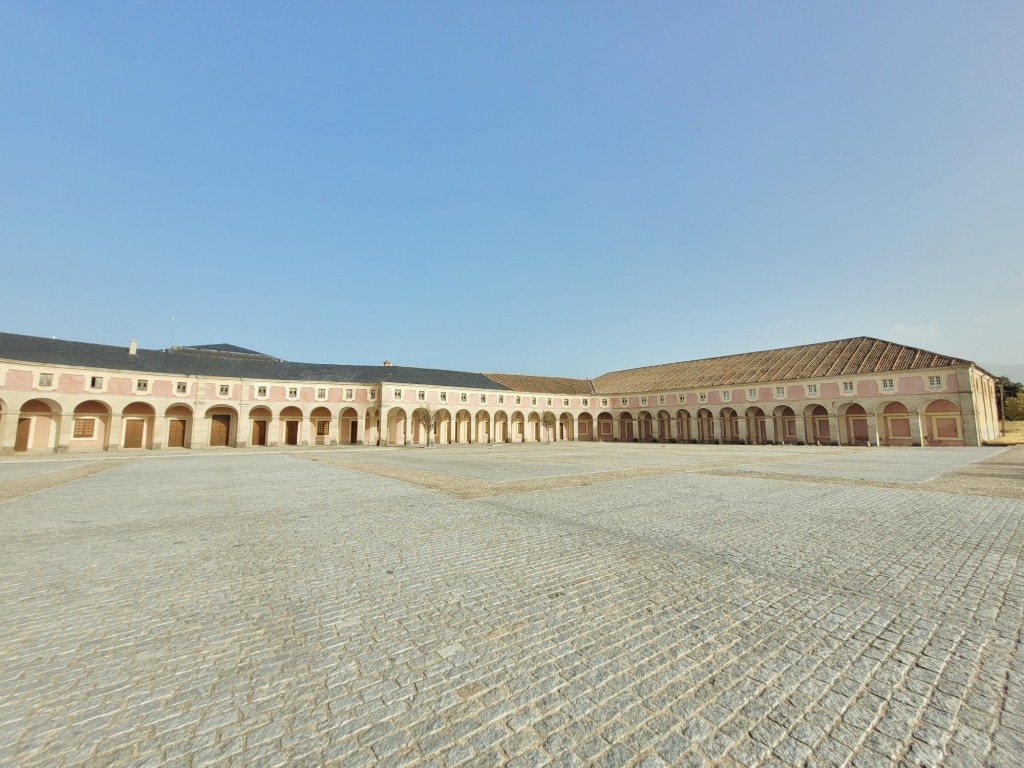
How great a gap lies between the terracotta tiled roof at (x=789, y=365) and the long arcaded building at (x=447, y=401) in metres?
0.17

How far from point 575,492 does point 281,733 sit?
8020 millimetres

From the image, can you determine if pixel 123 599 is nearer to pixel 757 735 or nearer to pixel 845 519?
pixel 757 735

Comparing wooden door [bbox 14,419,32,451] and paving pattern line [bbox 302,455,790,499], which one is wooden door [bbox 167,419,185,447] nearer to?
wooden door [bbox 14,419,32,451]

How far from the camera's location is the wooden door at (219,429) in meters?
38.4

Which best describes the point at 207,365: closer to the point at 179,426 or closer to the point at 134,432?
the point at 179,426

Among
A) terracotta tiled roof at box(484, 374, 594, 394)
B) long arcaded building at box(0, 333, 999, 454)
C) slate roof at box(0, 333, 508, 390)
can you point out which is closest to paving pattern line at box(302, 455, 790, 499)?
long arcaded building at box(0, 333, 999, 454)

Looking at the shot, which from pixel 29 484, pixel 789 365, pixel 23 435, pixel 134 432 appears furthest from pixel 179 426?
pixel 789 365

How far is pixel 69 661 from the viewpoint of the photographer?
2.71m

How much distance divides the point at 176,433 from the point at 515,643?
44120 millimetres

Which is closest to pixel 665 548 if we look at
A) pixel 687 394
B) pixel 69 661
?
pixel 69 661

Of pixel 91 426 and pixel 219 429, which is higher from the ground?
pixel 91 426

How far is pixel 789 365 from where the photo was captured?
135 ft

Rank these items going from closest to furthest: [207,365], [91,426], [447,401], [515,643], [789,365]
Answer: [515,643] < [91,426] < [207,365] < [789,365] < [447,401]

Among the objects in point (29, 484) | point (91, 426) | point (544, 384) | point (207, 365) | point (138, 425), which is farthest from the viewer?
point (544, 384)
